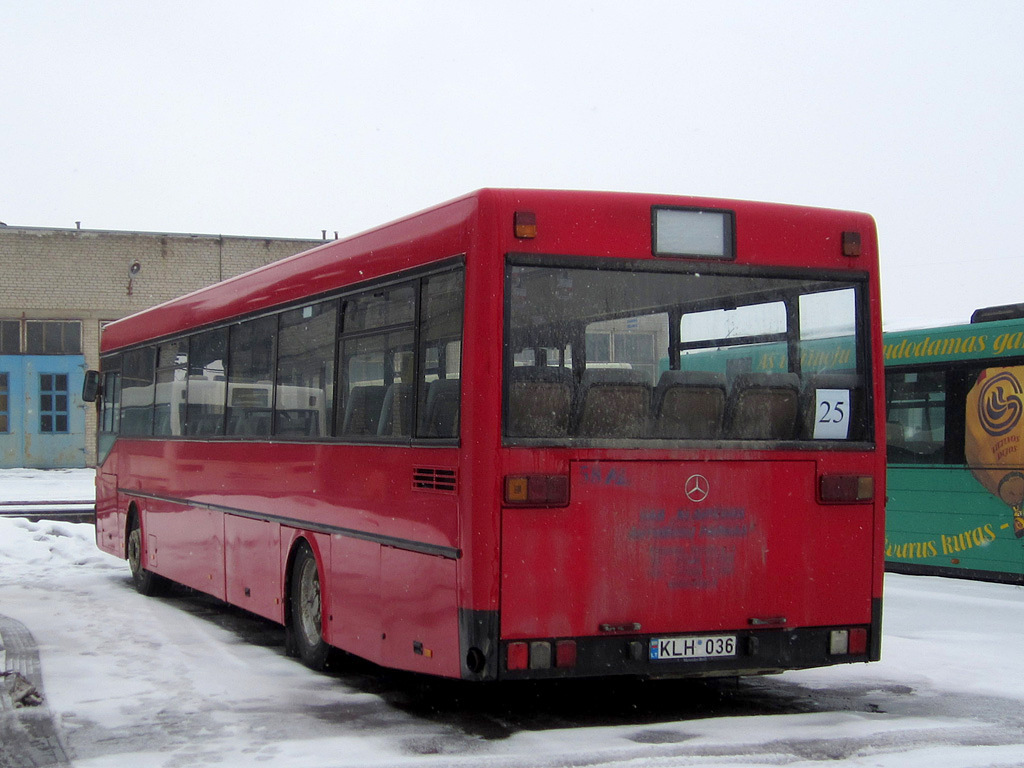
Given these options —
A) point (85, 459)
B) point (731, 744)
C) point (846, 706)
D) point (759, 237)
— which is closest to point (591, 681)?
point (846, 706)

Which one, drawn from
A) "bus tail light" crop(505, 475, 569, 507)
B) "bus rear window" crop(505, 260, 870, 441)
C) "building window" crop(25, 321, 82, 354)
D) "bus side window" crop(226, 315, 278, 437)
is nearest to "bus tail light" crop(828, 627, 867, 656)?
"bus rear window" crop(505, 260, 870, 441)

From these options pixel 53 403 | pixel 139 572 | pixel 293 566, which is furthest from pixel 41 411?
pixel 293 566

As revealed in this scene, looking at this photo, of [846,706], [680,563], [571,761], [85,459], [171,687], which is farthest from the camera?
[85,459]

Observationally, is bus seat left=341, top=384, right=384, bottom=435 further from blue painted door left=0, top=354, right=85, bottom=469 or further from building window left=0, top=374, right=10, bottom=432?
building window left=0, top=374, right=10, bottom=432

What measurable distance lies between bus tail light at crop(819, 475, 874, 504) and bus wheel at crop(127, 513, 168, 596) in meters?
8.48

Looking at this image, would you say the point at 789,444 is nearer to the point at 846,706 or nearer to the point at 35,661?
the point at 846,706

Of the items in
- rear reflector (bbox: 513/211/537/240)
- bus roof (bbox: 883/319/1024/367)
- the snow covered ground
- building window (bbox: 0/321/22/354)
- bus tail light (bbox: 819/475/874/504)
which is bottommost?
the snow covered ground

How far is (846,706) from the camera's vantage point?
319 inches

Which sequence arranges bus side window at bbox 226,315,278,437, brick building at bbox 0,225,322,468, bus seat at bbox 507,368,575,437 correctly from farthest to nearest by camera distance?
brick building at bbox 0,225,322,468, bus side window at bbox 226,315,278,437, bus seat at bbox 507,368,575,437

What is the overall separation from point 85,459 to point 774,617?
112 feet

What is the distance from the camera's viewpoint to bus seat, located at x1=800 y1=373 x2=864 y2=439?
25.3 ft

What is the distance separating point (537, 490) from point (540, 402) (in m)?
0.46

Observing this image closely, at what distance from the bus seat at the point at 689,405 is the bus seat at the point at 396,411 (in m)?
1.44

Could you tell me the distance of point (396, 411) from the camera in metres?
8.02
